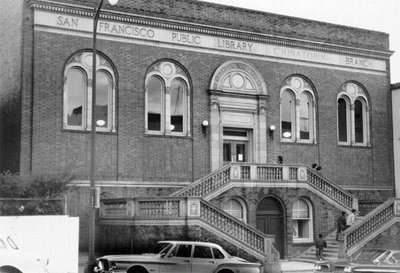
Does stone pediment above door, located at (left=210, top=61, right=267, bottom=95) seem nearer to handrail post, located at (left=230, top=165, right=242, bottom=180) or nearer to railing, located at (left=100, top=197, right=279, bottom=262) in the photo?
handrail post, located at (left=230, top=165, right=242, bottom=180)

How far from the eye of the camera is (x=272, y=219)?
3341 cm

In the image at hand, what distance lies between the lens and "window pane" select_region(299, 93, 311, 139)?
38750 mm

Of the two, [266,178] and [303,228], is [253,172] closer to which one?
[266,178]

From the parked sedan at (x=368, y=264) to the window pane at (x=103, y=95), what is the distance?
1496cm

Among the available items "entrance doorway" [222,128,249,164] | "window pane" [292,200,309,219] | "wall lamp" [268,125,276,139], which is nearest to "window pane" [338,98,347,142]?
"wall lamp" [268,125,276,139]

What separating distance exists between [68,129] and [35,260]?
14.0 metres

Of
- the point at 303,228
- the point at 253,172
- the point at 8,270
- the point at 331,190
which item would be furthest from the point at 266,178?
the point at 8,270

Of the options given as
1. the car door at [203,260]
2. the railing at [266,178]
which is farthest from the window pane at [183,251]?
the railing at [266,178]

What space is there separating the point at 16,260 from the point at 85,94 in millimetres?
15675

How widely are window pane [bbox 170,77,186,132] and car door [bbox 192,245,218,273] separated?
12.9 meters

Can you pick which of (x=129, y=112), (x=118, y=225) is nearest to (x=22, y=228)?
(x=118, y=225)

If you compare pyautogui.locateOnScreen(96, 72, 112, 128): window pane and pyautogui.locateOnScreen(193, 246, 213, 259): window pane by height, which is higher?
pyautogui.locateOnScreen(96, 72, 112, 128): window pane

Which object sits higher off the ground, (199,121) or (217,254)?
(199,121)

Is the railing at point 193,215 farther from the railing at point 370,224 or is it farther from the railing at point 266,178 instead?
the railing at point 370,224
